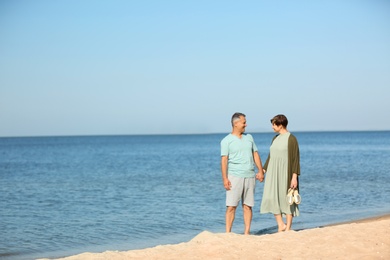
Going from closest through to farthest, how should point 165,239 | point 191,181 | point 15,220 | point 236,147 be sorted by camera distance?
point 236,147 < point 165,239 < point 15,220 < point 191,181

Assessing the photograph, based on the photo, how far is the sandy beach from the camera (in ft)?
23.0

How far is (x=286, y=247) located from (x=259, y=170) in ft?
4.89

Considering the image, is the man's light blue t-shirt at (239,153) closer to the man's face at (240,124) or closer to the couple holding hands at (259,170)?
the couple holding hands at (259,170)

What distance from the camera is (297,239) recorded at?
25.5ft

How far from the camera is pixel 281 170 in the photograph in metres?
8.69

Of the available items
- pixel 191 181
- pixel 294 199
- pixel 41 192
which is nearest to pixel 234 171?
pixel 294 199

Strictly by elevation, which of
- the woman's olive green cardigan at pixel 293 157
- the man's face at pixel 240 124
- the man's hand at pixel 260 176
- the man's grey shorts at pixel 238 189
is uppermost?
the man's face at pixel 240 124

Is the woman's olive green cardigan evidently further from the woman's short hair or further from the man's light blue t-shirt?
the man's light blue t-shirt

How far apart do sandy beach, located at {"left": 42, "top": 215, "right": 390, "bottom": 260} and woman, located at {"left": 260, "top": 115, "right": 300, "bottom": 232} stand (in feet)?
1.91

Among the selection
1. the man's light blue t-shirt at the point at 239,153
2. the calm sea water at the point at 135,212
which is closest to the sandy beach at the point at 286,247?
the man's light blue t-shirt at the point at 239,153

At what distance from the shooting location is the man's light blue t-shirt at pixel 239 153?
8.42 metres

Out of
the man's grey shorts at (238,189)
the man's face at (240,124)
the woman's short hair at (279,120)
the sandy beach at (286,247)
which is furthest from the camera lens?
the woman's short hair at (279,120)

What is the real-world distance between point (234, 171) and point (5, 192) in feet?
56.7

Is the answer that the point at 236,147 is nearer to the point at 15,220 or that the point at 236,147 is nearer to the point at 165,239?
the point at 165,239
